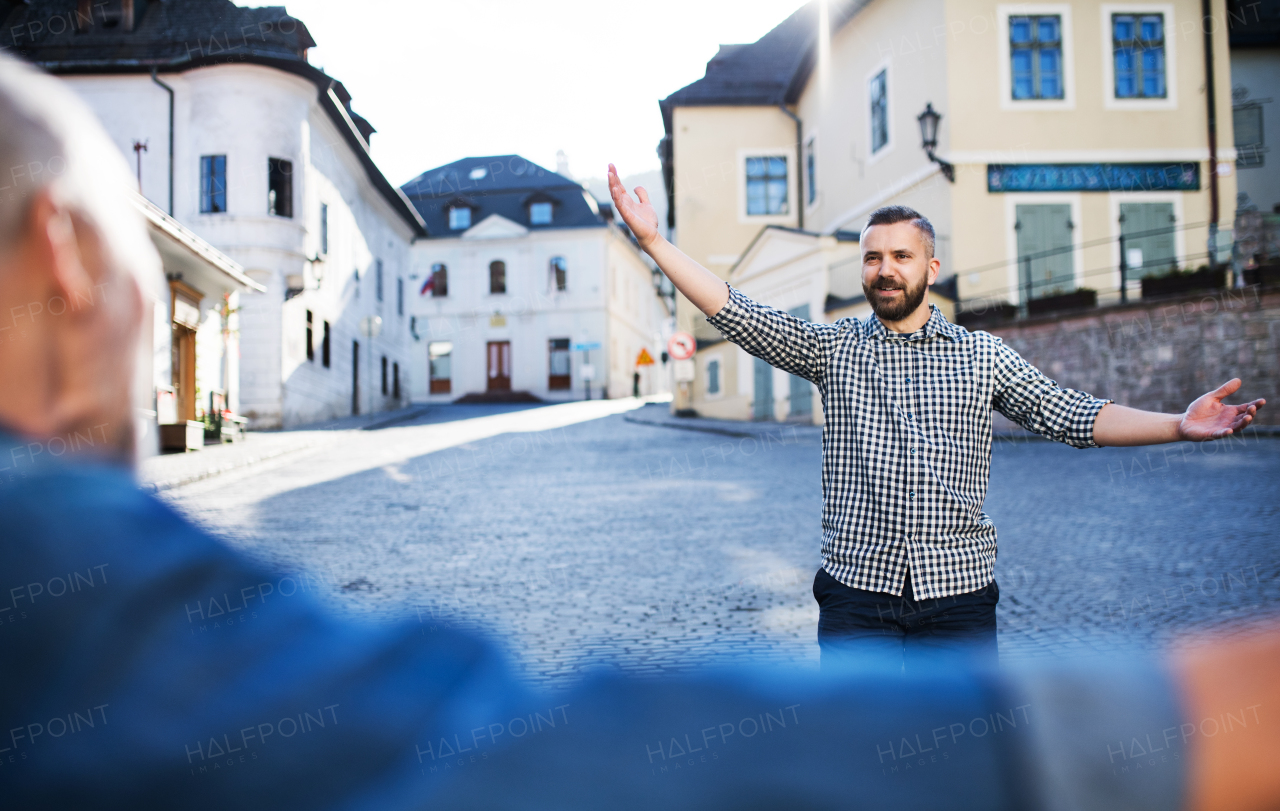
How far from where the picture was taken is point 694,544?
8.84m

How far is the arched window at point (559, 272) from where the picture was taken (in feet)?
174

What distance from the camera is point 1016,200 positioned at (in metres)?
21.6

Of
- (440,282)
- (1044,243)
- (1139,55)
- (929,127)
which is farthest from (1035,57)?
(440,282)

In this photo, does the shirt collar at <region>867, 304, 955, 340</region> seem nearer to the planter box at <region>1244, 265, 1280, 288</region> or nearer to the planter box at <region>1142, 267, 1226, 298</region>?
the planter box at <region>1244, 265, 1280, 288</region>

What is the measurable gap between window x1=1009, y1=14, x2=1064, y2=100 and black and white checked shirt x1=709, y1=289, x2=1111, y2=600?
68.8 feet

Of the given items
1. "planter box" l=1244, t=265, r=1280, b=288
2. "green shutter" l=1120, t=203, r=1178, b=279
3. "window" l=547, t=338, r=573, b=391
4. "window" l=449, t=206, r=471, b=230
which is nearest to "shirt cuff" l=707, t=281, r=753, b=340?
"planter box" l=1244, t=265, r=1280, b=288

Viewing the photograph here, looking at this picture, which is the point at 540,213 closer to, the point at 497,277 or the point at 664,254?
the point at 497,277

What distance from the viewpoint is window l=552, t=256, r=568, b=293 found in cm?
5300

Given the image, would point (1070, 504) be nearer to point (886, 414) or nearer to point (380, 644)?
point (886, 414)

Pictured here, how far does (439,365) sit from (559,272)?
25.4ft

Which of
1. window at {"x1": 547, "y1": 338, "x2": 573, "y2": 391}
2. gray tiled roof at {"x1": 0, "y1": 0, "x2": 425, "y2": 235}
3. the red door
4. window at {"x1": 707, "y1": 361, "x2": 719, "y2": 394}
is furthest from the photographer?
the red door

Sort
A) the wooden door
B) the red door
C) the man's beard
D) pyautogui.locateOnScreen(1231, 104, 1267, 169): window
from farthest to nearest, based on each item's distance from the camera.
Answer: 1. the red door
2. the wooden door
3. pyautogui.locateOnScreen(1231, 104, 1267, 169): window
4. the man's beard

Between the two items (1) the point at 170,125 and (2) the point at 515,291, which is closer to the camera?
(1) the point at 170,125

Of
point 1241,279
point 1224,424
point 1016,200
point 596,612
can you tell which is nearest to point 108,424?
point 1224,424
